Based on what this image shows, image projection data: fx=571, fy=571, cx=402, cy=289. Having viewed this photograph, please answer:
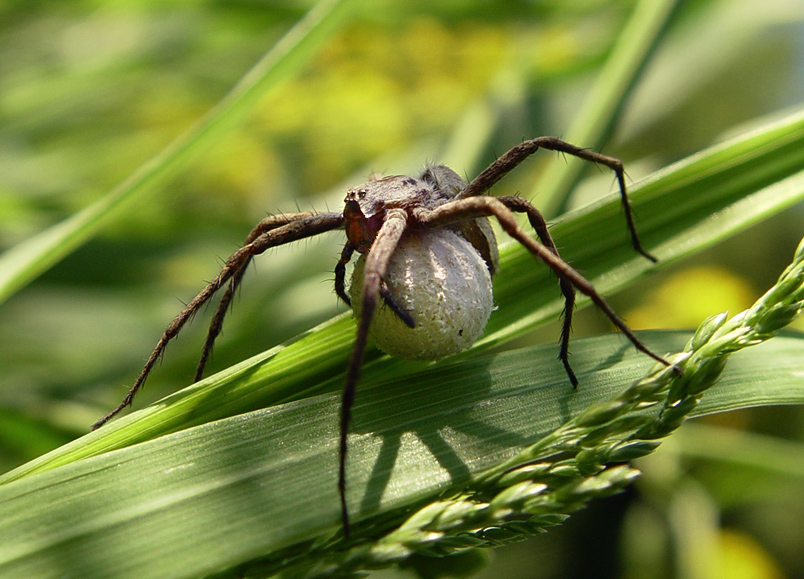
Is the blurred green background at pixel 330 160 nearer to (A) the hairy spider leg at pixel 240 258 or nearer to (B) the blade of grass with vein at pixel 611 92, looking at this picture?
(B) the blade of grass with vein at pixel 611 92

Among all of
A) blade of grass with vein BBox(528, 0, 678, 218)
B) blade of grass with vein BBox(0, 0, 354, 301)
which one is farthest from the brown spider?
blade of grass with vein BBox(0, 0, 354, 301)

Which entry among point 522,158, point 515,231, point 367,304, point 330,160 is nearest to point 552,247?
point 515,231

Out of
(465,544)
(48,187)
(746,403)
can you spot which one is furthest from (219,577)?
(48,187)

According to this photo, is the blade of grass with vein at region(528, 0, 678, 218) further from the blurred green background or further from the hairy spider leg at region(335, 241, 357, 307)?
the hairy spider leg at region(335, 241, 357, 307)

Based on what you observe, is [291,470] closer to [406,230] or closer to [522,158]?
[406,230]

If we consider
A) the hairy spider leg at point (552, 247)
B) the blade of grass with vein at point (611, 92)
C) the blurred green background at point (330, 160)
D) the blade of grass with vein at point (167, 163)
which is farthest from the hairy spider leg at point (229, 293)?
the blade of grass with vein at point (611, 92)

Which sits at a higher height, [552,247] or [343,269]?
[343,269]
